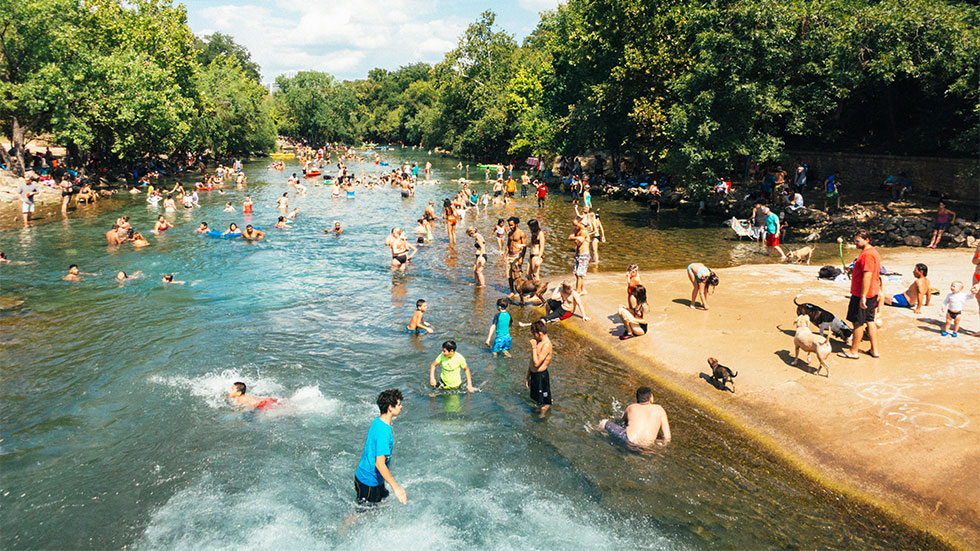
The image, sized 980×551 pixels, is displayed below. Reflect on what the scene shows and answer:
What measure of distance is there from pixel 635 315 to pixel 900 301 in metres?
6.12

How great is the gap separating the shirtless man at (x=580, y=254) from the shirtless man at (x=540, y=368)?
5.78 meters

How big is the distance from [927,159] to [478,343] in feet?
81.8

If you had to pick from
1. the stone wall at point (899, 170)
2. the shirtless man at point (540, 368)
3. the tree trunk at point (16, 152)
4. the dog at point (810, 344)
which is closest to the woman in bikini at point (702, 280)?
the dog at point (810, 344)

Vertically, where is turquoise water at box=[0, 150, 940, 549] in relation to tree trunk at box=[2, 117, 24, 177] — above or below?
below

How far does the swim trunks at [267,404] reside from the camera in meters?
11.3

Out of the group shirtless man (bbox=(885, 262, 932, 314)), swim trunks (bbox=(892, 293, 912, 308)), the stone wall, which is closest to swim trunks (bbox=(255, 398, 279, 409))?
shirtless man (bbox=(885, 262, 932, 314))

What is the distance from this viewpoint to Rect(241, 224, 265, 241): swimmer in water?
2678 cm

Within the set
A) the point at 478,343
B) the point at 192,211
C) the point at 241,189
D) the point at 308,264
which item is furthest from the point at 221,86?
the point at 478,343

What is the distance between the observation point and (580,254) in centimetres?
1683

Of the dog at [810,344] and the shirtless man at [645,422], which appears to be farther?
the dog at [810,344]

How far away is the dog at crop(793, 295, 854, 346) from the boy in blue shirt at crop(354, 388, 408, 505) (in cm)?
876

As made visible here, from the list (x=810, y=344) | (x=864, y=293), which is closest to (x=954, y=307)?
(x=864, y=293)

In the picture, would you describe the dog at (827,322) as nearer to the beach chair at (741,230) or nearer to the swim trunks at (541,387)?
the swim trunks at (541,387)

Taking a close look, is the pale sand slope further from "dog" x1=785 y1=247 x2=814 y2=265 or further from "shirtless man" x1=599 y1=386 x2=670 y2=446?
"dog" x1=785 y1=247 x2=814 y2=265
